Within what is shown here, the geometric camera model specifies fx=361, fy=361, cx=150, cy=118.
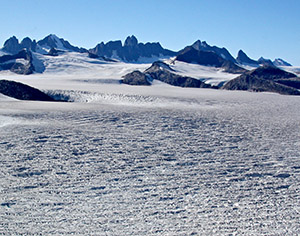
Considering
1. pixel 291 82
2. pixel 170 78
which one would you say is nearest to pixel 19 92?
pixel 170 78

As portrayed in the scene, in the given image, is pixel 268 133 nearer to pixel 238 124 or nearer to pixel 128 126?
pixel 238 124

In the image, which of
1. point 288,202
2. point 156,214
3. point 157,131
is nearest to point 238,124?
point 157,131

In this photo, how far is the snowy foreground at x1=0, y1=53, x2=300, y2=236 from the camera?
4.90m

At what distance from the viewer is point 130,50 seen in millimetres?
94438

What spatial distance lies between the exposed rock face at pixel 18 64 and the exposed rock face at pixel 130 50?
4047cm

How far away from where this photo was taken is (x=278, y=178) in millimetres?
6570

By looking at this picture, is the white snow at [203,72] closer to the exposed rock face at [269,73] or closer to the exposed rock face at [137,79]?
the exposed rock face at [269,73]

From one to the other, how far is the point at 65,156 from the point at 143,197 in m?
2.51

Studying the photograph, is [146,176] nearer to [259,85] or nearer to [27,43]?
[259,85]

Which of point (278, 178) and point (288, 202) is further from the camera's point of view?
point (278, 178)

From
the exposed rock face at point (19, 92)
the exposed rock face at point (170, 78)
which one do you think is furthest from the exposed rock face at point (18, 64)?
the exposed rock face at point (19, 92)

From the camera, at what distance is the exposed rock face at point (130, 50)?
92700 mm

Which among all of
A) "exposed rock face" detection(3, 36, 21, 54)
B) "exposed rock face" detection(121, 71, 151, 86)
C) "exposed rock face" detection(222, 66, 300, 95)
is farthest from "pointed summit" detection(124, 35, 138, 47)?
"exposed rock face" detection(222, 66, 300, 95)

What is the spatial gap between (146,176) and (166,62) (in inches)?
2032
